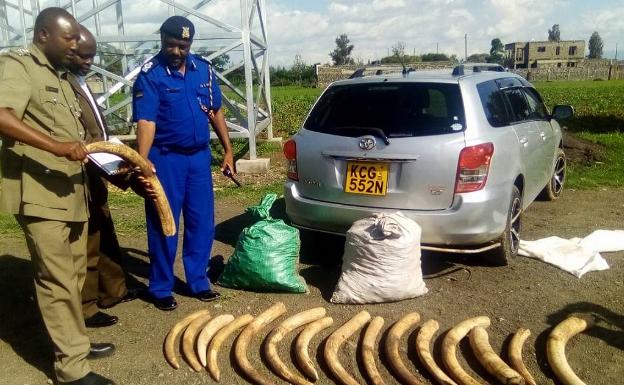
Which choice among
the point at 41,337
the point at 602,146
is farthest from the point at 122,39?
the point at 602,146

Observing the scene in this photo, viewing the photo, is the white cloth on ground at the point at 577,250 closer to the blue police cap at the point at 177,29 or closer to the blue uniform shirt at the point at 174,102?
the blue uniform shirt at the point at 174,102

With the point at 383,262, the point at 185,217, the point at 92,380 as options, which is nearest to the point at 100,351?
the point at 92,380

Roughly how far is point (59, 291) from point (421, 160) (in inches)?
103

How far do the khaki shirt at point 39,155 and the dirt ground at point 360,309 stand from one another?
3.67ft

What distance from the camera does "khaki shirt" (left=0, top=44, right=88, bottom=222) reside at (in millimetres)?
2930

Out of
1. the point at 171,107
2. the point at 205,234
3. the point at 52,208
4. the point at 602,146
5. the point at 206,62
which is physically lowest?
the point at 602,146

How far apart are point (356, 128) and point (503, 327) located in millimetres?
1886

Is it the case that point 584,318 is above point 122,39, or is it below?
below

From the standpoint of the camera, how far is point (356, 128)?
15.0 ft

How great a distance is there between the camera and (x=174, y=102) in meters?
3.91

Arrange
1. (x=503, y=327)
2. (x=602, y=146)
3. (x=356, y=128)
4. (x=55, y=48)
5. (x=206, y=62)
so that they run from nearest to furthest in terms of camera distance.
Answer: (x=55, y=48)
(x=503, y=327)
(x=206, y=62)
(x=356, y=128)
(x=602, y=146)

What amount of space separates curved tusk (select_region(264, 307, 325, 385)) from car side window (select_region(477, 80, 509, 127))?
2.11 meters

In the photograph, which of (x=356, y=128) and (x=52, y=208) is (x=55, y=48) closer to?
(x=52, y=208)

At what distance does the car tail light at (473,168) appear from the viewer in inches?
164
